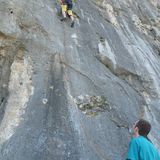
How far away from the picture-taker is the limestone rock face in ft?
34.1

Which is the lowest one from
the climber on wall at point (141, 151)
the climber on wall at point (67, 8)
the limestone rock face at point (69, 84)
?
the climber on wall at point (67, 8)

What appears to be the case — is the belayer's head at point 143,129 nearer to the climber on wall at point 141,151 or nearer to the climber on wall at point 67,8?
the climber on wall at point 141,151

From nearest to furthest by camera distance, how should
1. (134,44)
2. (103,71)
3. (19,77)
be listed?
(19,77) < (103,71) < (134,44)

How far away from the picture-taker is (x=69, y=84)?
12.0m

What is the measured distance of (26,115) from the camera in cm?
1108

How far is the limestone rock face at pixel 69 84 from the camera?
34.1 ft

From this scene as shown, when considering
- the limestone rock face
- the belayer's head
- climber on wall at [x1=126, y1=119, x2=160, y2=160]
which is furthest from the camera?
the limestone rock face

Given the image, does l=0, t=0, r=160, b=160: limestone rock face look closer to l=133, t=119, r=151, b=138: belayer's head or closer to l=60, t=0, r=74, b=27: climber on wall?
l=60, t=0, r=74, b=27: climber on wall

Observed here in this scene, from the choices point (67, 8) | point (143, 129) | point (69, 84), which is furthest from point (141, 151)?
point (67, 8)

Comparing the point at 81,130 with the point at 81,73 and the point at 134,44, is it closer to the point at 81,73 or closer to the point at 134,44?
the point at 81,73

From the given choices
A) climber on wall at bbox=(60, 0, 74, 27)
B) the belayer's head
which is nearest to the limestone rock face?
climber on wall at bbox=(60, 0, 74, 27)

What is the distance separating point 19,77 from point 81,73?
186cm

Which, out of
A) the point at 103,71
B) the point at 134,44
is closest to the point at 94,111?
the point at 103,71

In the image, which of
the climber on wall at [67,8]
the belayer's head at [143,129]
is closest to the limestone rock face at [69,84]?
the climber on wall at [67,8]
